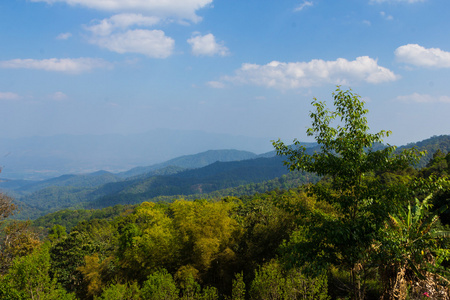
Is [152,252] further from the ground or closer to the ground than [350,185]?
closer to the ground

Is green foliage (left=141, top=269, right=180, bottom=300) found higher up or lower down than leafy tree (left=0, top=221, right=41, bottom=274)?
lower down

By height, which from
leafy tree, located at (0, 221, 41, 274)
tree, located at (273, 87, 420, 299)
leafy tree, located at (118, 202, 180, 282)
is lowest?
leafy tree, located at (118, 202, 180, 282)

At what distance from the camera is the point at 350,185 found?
6703 mm

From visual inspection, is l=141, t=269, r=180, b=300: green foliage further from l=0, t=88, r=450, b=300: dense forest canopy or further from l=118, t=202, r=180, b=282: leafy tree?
l=118, t=202, r=180, b=282: leafy tree

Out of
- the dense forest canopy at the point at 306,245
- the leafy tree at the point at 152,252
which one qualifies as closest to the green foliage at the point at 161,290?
the dense forest canopy at the point at 306,245

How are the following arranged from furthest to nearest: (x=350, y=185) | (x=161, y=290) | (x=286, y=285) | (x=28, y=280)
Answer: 1. (x=28, y=280)
2. (x=161, y=290)
3. (x=286, y=285)
4. (x=350, y=185)

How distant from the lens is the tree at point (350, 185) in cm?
625

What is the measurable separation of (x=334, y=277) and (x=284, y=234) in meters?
5.46

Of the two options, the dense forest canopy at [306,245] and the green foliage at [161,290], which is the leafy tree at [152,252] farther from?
the green foliage at [161,290]

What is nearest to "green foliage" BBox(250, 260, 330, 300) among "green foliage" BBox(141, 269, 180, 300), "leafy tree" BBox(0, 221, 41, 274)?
"green foliage" BBox(141, 269, 180, 300)

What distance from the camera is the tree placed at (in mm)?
6246

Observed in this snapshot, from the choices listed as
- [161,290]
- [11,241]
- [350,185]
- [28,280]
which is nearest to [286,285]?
[161,290]

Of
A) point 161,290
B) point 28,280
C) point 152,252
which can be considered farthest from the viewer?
point 152,252

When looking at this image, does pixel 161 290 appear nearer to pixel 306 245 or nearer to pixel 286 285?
pixel 286 285
